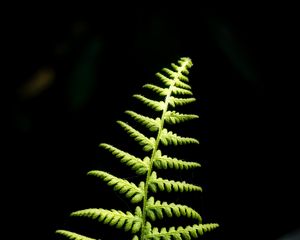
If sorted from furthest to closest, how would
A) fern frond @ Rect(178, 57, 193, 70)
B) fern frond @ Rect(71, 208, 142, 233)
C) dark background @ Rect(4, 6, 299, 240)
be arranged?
dark background @ Rect(4, 6, 299, 240), fern frond @ Rect(178, 57, 193, 70), fern frond @ Rect(71, 208, 142, 233)

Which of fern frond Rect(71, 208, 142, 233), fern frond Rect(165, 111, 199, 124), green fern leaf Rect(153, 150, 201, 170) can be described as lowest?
fern frond Rect(71, 208, 142, 233)

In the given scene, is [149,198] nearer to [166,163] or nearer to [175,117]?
[166,163]

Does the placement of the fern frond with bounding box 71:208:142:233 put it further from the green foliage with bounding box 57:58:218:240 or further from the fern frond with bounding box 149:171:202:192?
the fern frond with bounding box 149:171:202:192

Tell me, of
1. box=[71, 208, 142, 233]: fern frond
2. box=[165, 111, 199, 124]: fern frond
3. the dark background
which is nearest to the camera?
box=[71, 208, 142, 233]: fern frond

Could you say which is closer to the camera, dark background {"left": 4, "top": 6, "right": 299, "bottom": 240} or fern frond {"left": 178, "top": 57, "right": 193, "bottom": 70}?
fern frond {"left": 178, "top": 57, "right": 193, "bottom": 70}

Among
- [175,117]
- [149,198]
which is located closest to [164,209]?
[149,198]

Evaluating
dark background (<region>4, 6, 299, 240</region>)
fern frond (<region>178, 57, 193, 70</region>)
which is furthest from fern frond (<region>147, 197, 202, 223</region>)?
dark background (<region>4, 6, 299, 240</region>)

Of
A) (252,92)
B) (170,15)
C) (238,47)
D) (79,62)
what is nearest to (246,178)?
(252,92)

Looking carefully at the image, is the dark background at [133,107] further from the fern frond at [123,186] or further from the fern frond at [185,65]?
the fern frond at [123,186]
